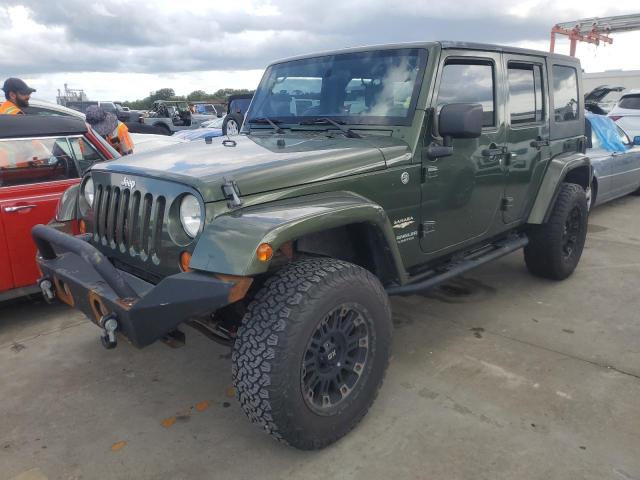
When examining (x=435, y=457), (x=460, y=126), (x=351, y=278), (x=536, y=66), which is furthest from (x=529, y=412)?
(x=536, y=66)

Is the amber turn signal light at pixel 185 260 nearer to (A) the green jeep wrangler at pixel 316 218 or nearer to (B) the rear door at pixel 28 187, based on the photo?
(A) the green jeep wrangler at pixel 316 218

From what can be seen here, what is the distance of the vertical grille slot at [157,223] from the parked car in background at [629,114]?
1063 cm

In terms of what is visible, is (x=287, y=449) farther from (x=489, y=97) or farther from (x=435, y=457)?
(x=489, y=97)

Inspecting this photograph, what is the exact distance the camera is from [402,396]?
300 cm

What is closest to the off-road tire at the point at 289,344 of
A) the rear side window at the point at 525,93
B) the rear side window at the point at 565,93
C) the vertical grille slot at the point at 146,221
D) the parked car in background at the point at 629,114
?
the vertical grille slot at the point at 146,221

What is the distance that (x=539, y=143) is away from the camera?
13.7 ft

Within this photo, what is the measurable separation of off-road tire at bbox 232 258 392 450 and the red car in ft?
8.21

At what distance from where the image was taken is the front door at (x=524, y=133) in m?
3.87

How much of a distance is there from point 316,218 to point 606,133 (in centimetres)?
684

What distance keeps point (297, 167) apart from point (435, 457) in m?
1.54

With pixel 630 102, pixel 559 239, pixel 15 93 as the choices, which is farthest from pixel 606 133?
pixel 15 93

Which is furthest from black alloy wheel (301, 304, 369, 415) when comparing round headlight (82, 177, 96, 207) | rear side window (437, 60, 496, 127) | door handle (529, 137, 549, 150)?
door handle (529, 137, 549, 150)

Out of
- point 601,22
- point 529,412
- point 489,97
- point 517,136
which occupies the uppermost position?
point 601,22

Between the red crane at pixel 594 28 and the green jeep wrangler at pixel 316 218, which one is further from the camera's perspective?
the red crane at pixel 594 28
